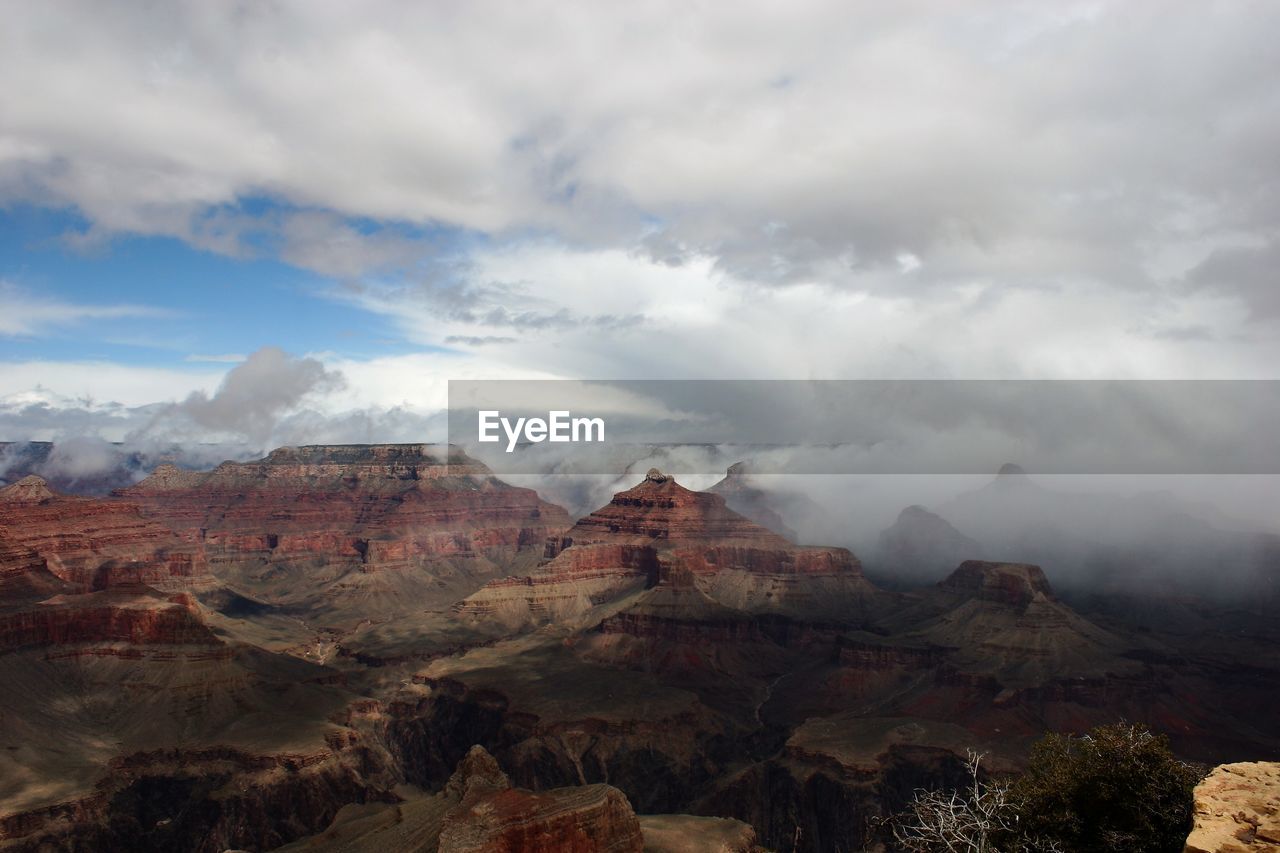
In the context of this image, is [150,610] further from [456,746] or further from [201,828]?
[456,746]

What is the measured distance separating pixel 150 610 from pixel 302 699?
33627 mm

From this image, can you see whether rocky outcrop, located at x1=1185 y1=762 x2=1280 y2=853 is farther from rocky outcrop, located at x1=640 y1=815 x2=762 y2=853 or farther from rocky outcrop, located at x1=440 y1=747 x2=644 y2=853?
rocky outcrop, located at x1=640 y1=815 x2=762 y2=853

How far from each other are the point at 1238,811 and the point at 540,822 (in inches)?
2261

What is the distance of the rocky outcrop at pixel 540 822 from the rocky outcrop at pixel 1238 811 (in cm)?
5489

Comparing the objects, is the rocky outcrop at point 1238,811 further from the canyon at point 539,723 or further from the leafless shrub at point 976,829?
the canyon at point 539,723

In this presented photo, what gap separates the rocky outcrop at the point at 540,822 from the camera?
7188cm

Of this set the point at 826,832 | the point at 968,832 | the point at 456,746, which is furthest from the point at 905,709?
the point at 968,832

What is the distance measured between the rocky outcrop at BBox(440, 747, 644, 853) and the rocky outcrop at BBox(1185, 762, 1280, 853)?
54893 millimetres

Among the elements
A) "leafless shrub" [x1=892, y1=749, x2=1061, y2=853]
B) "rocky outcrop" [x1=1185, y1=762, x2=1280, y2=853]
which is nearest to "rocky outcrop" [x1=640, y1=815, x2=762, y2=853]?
"leafless shrub" [x1=892, y1=749, x2=1061, y2=853]

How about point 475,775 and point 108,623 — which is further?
point 108,623

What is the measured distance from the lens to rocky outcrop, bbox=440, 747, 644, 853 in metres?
71.9

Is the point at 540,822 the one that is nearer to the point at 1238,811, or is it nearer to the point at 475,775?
the point at 475,775

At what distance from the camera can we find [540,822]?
2936 inches

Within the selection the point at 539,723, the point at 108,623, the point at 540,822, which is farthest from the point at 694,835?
the point at 108,623
